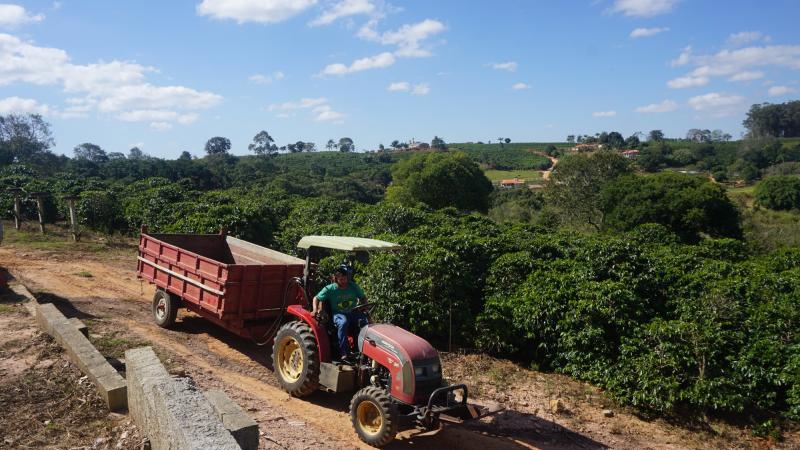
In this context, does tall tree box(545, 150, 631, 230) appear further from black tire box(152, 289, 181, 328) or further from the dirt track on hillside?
black tire box(152, 289, 181, 328)

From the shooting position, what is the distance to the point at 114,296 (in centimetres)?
1171

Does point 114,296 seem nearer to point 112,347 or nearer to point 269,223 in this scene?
point 112,347

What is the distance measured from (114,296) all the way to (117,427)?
750 centimetres

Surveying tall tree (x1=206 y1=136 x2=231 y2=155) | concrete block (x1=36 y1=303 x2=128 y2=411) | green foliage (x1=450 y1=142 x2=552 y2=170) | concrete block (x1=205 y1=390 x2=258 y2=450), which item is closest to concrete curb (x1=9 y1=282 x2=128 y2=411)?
concrete block (x1=36 y1=303 x2=128 y2=411)

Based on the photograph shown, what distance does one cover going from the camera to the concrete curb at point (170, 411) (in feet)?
11.6

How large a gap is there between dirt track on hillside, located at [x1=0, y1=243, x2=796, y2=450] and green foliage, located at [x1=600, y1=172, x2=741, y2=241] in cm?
1825

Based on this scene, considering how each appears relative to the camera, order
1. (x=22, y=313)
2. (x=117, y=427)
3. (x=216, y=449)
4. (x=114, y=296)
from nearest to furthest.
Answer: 1. (x=216, y=449)
2. (x=117, y=427)
3. (x=22, y=313)
4. (x=114, y=296)

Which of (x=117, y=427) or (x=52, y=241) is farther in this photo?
(x=52, y=241)

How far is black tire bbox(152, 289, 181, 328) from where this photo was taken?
9445mm

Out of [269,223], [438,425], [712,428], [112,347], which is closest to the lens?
[438,425]

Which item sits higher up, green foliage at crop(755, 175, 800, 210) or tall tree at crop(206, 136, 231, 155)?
tall tree at crop(206, 136, 231, 155)

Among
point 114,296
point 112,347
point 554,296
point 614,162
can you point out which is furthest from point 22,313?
point 614,162

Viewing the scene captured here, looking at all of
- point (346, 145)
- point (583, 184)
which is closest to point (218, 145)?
point (346, 145)

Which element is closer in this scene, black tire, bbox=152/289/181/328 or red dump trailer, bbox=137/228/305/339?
red dump trailer, bbox=137/228/305/339
